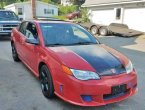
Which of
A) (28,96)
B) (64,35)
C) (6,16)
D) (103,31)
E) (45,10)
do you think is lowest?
(28,96)

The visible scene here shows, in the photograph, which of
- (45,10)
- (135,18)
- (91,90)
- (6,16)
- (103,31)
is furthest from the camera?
(45,10)

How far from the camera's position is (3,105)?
14.6 feet

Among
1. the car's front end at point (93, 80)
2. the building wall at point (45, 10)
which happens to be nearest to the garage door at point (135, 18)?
the car's front end at point (93, 80)

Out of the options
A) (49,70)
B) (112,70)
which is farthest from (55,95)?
(112,70)

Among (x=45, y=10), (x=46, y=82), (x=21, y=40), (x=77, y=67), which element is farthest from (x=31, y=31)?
(x=45, y=10)

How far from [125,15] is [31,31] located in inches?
603

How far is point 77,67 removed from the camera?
13.3ft

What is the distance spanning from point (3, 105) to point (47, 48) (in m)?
1.42

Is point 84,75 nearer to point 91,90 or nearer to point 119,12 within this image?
point 91,90

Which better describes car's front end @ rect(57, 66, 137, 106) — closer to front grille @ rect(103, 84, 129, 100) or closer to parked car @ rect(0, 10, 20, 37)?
front grille @ rect(103, 84, 129, 100)

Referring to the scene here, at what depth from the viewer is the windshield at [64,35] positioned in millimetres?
5230

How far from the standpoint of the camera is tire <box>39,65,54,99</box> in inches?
177

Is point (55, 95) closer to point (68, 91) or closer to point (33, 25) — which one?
point (68, 91)

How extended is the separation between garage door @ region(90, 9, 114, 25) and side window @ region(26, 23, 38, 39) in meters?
16.0
